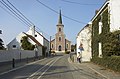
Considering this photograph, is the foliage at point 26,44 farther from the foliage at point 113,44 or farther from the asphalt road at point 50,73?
the foliage at point 113,44

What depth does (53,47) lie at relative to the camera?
456 ft

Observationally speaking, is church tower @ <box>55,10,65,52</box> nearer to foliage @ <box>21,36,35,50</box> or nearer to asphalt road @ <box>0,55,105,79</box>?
foliage @ <box>21,36,35,50</box>

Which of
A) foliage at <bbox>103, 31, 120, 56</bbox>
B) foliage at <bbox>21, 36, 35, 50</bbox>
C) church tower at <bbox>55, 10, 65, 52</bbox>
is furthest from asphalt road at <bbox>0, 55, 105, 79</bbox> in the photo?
church tower at <bbox>55, 10, 65, 52</bbox>

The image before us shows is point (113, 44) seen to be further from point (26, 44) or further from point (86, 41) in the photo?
point (26, 44)

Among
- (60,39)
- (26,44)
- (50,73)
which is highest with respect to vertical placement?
(60,39)

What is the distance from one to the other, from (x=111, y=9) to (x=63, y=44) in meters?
106

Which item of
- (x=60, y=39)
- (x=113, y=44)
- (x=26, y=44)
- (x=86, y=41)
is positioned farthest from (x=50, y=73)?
(x=60, y=39)

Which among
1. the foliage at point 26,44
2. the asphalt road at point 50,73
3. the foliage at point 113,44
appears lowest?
the asphalt road at point 50,73

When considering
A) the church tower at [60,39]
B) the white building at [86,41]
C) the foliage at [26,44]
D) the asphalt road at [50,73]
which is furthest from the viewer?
the church tower at [60,39]

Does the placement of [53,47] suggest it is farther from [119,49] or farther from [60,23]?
[119,49]

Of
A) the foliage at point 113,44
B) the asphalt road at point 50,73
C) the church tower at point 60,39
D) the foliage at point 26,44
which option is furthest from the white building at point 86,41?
the church tower at point 60,39

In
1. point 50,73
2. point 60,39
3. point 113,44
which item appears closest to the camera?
point 50,73

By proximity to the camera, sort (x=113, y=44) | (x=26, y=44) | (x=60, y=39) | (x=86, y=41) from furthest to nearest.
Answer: (x=60, y=39) < (x=26, y=44) < (x=86, y=41) < (x=113, y=44)

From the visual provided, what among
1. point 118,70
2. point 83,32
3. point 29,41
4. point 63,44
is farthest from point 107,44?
point 63,44
